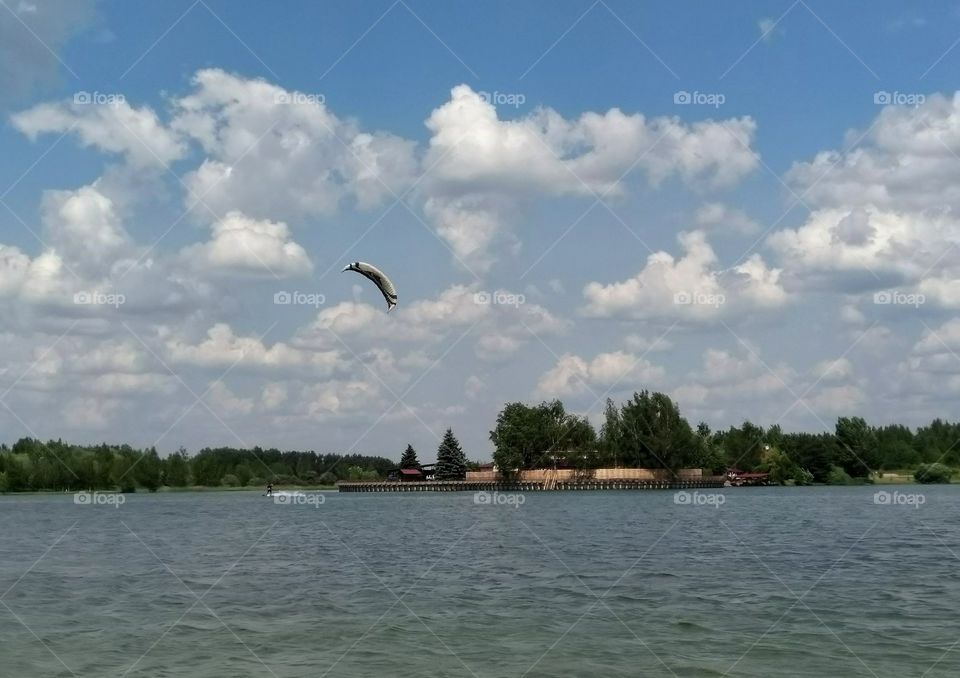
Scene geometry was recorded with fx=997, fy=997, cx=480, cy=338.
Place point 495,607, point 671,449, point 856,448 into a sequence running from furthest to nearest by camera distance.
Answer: point 856,448 → point 671,449 → point 495,607

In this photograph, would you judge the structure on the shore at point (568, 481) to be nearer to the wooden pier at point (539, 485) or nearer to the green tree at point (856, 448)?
the wooden pier at point (539, 485)

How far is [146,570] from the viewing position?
4012 cm

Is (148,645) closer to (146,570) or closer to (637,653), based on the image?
(637,653)

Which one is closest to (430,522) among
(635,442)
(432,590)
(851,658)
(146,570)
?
(146,570)

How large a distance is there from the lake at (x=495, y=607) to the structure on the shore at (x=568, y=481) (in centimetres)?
11409

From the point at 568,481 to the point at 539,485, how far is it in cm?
520

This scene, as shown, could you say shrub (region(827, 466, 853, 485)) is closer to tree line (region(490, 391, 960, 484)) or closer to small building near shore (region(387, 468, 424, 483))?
tree line (region(490, 391, 960, 484))

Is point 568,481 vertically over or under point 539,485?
over

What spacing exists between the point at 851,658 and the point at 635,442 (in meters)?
147

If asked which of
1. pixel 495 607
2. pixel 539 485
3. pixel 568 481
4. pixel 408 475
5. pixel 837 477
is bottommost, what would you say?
pixel 495 607

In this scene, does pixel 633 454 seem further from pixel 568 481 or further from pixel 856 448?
pixel 856 448

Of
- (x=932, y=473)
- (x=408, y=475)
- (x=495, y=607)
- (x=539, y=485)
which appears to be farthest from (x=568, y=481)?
(x=495, y=607)

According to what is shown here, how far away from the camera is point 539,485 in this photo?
17438 cm

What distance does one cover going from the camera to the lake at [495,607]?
20.8 metres
